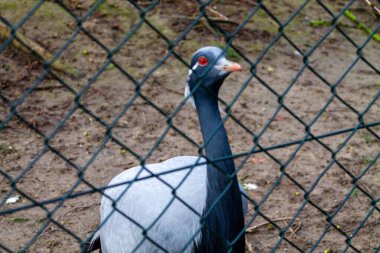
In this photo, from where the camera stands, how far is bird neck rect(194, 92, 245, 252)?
2959 millimetres

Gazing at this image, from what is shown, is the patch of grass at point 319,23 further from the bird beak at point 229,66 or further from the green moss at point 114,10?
the bird beak at point 229,66

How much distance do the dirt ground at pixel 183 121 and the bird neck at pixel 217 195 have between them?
0.34 m

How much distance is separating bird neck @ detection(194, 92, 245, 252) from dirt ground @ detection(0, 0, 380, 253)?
0.34 metres

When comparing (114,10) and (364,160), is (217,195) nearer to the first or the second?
(364,160)

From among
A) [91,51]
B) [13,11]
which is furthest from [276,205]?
[13,11]

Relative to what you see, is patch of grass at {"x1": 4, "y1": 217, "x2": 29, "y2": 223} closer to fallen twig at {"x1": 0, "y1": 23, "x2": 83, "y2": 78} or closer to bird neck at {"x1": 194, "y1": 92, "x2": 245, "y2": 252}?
bird neck at {"x1": 194, "y1": 92, "x2": 245, "y2": 252}

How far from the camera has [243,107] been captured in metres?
5.36

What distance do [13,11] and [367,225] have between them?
4.10 m

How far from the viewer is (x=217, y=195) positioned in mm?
2980

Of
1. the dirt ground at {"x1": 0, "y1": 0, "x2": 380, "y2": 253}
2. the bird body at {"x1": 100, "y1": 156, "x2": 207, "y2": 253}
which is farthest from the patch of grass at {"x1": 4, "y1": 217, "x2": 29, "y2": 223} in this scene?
the bird body at {"x1": 100, "y1": 156, "x2": 207, "y2": 253}

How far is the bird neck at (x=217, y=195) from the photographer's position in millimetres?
2959

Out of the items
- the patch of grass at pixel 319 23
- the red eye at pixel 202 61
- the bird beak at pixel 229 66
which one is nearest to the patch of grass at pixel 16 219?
the red eye at pixel 202 61

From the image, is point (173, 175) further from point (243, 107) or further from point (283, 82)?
point (283, 82)

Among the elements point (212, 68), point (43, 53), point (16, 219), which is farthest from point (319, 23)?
point (16, 219)
